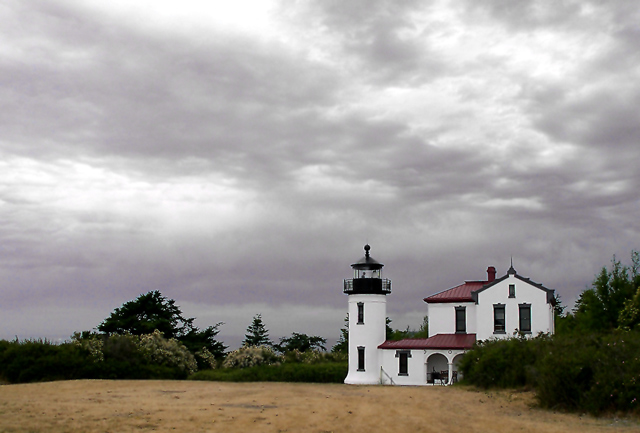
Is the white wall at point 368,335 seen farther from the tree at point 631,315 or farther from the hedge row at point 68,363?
the tree at point 631,315

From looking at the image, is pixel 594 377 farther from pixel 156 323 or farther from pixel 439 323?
pixel 156 323

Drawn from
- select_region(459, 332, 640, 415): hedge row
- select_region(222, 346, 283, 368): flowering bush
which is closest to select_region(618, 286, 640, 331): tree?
select_region(459, 332, 640, 415): hedge row

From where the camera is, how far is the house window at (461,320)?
1422 inches

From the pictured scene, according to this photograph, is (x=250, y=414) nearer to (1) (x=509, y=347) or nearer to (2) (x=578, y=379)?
(2) (x=578, y=379)

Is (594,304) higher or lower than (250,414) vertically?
higher

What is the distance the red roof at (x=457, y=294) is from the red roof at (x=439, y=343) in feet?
6.89

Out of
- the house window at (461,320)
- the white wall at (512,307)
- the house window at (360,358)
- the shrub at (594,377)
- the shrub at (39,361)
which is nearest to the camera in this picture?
the shrub at (594,377)

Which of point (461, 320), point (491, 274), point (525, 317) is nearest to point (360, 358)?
point (461, 320)

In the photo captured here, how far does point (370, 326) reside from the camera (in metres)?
35.9

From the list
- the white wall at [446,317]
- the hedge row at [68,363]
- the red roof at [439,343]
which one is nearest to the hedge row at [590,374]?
the red roof at [439,343]

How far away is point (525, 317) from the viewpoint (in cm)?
3359

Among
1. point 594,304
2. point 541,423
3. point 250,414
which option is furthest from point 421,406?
point 594,304

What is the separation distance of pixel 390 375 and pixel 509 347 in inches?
424

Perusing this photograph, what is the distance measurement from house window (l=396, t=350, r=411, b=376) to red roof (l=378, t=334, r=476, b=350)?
0.29 m
